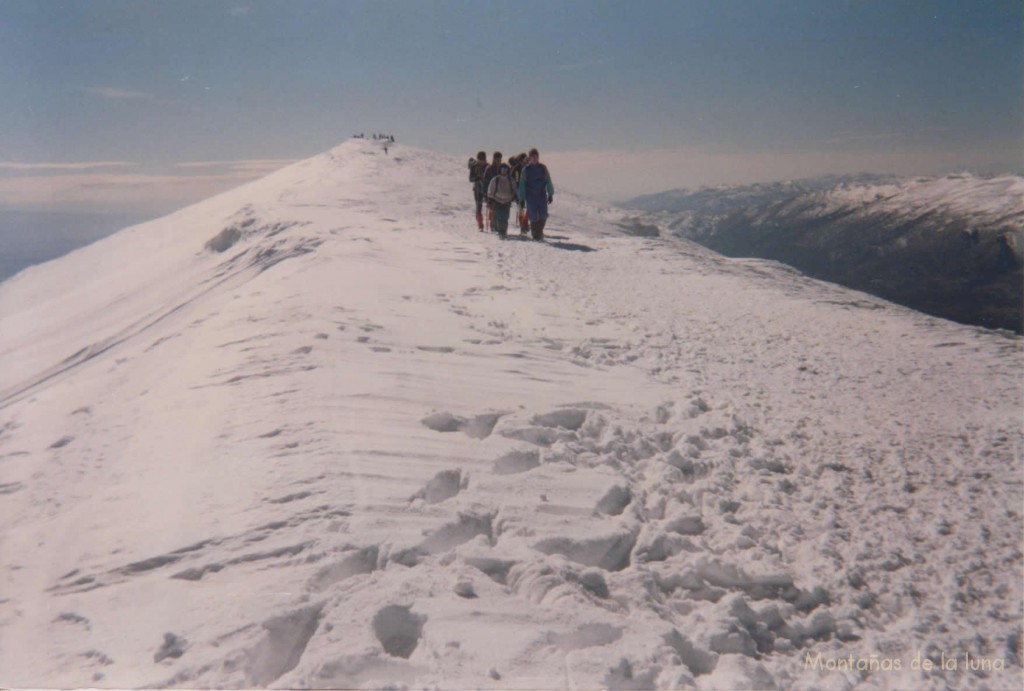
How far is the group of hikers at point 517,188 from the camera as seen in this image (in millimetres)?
15867

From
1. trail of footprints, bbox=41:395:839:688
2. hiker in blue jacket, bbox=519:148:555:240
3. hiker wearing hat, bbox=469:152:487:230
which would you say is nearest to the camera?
trail of footprints, bbox=41:395:839:688

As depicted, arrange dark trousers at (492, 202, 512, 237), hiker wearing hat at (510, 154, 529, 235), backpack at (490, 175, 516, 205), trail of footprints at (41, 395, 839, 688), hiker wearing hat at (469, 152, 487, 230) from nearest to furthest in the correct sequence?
trail of footprints at (41, 395, 839, 688)
backpack at (490, 175, 516, 205)
dark trousers at (492, 202, 512, 237)
hiker wearing hat at (510, 154, 529, 235)
hiker wearing hat at (469, 152, 487, 230)

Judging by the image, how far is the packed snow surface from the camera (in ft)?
10.6

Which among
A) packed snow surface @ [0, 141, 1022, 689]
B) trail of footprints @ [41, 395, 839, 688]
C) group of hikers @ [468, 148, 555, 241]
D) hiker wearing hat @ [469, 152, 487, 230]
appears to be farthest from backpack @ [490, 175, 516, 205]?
trail of footprints @ [41, 395, 839, 688]

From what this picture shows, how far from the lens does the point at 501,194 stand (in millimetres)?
16203

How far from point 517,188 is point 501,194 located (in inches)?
29.9

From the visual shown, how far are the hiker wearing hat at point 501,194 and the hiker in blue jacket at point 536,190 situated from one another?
301mm

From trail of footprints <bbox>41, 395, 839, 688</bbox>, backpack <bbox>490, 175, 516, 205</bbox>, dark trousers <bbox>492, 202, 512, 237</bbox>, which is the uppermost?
backpack <bbox>490, 175, 516, 205</bbox>

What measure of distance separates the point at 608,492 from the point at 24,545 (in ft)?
12.3

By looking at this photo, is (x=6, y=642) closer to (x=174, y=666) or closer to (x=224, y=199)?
(x=174, y=666)

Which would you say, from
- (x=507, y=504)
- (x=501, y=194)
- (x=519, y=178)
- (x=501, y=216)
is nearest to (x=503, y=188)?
(x=501, y=194)

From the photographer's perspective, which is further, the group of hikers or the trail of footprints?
the group of hikers

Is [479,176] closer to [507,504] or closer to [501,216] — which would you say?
[501,216]

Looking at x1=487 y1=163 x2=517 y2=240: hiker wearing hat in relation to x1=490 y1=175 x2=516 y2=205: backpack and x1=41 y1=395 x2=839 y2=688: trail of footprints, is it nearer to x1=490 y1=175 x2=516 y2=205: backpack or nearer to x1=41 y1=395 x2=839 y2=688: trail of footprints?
x1=490 y1=175 x2=516 y2=205: backpack
